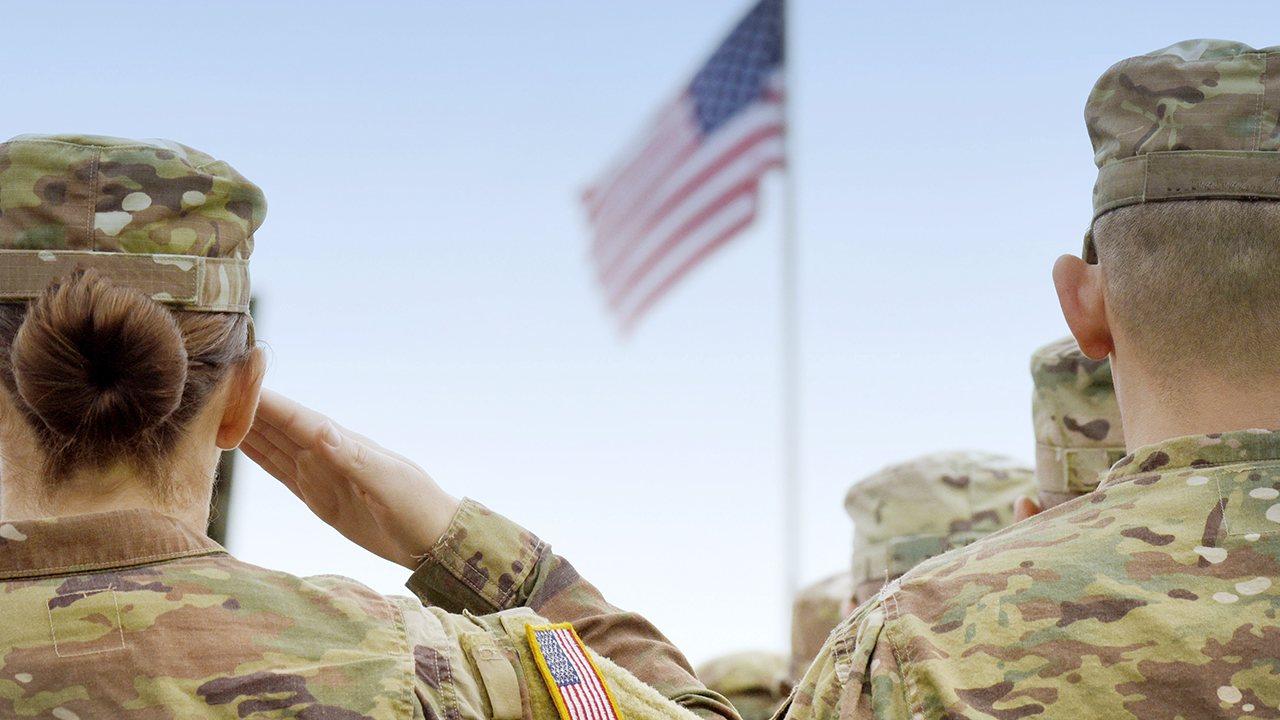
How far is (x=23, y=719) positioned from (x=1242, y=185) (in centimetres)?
214

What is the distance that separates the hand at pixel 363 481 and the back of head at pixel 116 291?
0.39m

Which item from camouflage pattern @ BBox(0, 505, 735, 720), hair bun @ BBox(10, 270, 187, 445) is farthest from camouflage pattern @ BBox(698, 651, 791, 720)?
hair bun @ BBox(10, 270, 187, 445)

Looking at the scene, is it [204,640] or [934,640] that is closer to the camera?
[204,640]

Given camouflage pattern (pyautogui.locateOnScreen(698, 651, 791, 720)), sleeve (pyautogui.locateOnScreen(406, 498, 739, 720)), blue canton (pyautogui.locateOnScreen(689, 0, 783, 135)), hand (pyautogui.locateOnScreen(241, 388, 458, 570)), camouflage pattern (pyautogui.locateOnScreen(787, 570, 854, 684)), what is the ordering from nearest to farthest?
sleeve (pyautogui.locateOnScreen(406, 498, 739, 720)) → hand (pyautogui.locateOnScreen(241, 388, 458, 570)) → camouflage pattern (pyautogui.locateOnScreen(787, 570, 854, 684)) → camouflage pattern (pyautogui.locateOnScreen(698, 651, 791, 720)) → blue canton (pyautogui.locateOnScreen(689, 0, 783, 135))

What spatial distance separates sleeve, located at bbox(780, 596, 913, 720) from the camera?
6.56 feet

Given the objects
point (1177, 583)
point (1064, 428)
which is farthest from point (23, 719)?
point (1064, 428)

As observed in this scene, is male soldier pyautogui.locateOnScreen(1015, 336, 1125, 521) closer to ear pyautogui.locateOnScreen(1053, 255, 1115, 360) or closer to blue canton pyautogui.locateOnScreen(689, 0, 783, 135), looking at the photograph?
ear pyautogui.locateOnScreen(1053, 255, 1115, 360)

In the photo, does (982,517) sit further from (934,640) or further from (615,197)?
(615,197)

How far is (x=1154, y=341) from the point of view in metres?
2.13

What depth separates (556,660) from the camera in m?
2.03

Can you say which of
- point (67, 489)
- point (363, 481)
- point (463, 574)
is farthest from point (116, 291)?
point (463, 574)

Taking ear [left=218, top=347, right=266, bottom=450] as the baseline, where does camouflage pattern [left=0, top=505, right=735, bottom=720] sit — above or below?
below

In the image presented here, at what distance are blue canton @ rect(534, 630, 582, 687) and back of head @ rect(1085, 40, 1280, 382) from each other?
114cm

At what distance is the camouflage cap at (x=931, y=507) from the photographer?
441cm
